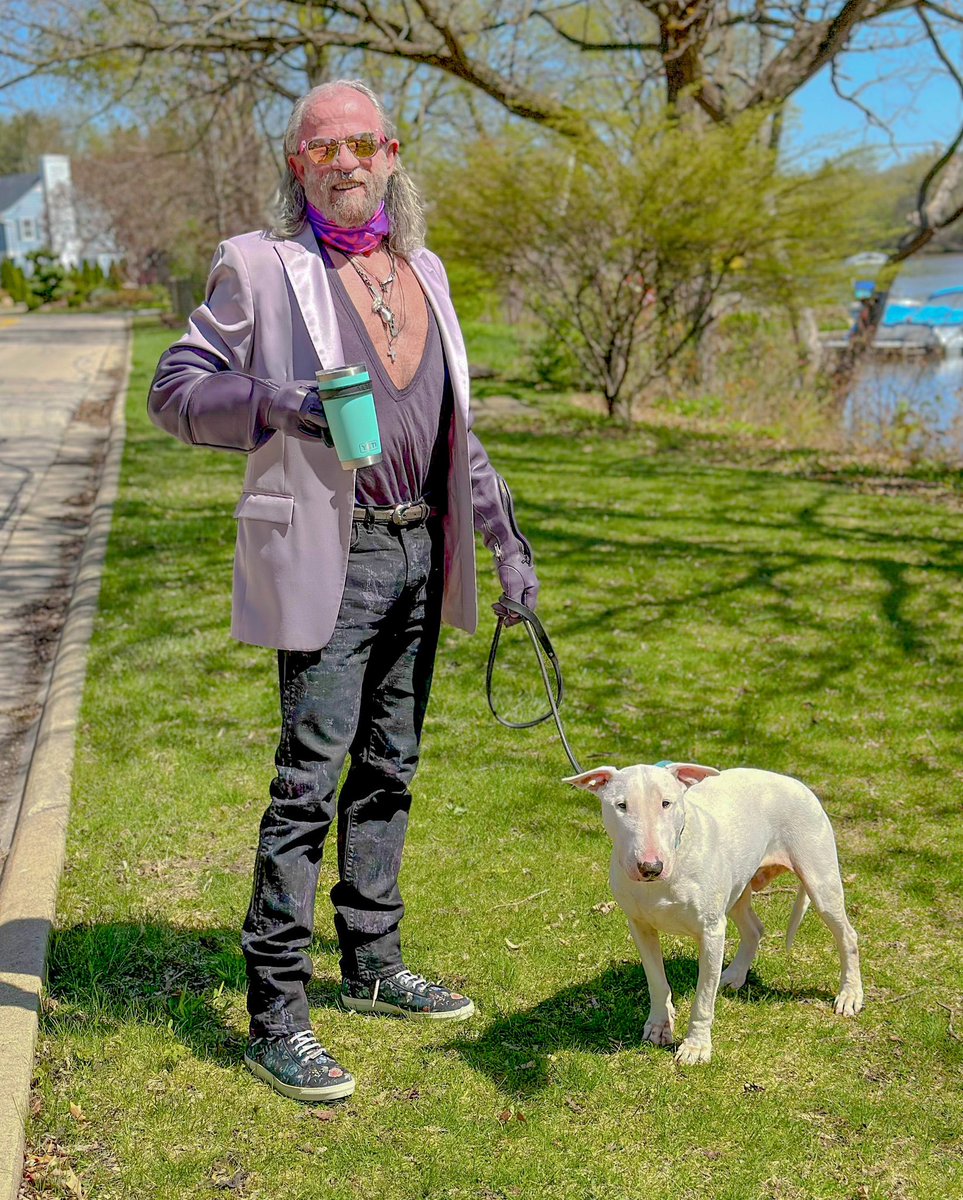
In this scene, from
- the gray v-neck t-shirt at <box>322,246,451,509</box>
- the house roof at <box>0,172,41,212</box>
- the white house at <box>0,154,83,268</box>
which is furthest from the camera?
the house roof at <box>0,172,41,212</box>

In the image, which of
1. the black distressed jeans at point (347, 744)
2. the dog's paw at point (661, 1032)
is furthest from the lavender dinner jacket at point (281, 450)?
the dog's paw at point (661, 1032)

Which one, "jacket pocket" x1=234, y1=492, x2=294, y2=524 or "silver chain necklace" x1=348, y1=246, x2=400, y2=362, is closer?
"jacket pocket" x1=234, y1=492, x2=294, y2=524

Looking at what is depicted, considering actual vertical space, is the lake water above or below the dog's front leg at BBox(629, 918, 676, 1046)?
above

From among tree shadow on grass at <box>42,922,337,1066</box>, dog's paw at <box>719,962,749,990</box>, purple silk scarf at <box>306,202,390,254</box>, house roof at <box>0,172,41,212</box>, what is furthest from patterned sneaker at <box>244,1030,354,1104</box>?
house roof at <box>0,172,41,212</box>

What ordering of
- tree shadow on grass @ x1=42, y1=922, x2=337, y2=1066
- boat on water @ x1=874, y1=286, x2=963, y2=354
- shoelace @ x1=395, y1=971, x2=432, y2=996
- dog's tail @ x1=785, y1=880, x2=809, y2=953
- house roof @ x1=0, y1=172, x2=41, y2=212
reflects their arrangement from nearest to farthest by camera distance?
tree shadow on grass @ x1=42, y1=922, x2=337, y2=1066, shoelace @ x1=395, y1=971, x2=432, y2=996, dog's tail @ x1=785, y1=880, x2=809, y2=953, boat on water @ x1=874, y1=286, x2=963, y2=354, house roof @ x1=0, y1=172, x2=41, y2=212

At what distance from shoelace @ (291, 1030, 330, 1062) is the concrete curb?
655 mm

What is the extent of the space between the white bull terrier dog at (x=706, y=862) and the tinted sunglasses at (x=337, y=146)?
1.60 metres

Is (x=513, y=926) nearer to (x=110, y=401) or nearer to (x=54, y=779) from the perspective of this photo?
(x=54, y=779)

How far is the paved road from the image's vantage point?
20.5 feet

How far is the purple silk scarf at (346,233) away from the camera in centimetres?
299

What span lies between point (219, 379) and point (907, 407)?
1230cm

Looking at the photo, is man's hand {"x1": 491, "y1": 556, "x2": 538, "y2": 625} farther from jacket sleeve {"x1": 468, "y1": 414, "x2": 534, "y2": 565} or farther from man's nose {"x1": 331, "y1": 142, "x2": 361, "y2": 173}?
man's nose {"x1": 331, "y1": 142, "x2": 361, "y2": 173}

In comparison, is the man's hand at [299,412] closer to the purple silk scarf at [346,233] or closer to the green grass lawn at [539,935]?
the purple silk scarf at [346,233]

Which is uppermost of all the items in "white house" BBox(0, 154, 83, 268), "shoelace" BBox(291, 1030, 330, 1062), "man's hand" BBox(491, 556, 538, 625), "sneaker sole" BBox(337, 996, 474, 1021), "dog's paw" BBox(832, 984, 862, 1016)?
"white house" BBox(0, 154, 83, 268)
